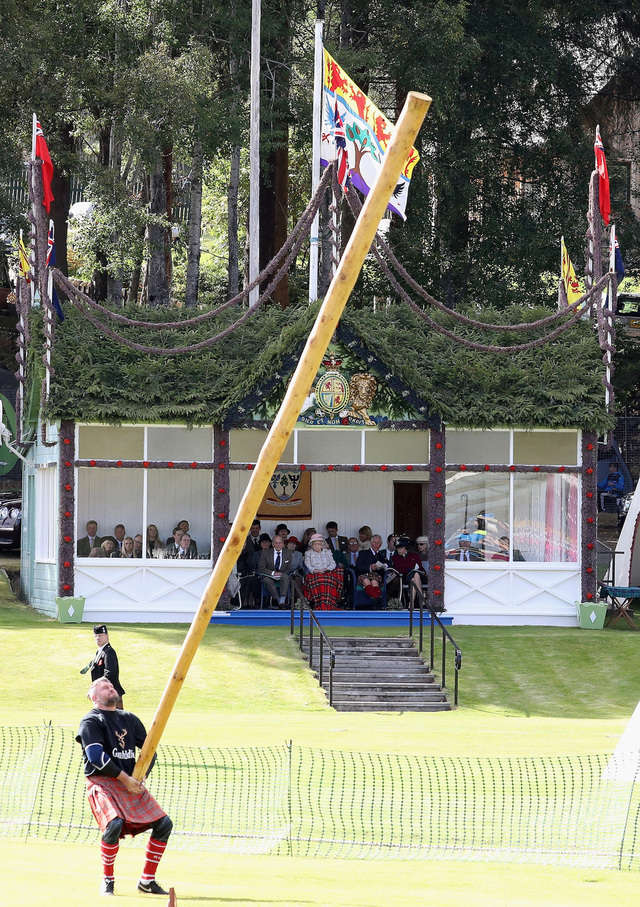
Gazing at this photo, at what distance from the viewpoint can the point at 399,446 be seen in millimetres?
23234

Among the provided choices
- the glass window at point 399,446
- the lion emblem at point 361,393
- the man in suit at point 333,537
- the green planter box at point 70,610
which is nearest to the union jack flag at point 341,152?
the lion emblem at point 361,393

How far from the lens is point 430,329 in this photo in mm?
23312

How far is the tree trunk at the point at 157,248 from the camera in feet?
108

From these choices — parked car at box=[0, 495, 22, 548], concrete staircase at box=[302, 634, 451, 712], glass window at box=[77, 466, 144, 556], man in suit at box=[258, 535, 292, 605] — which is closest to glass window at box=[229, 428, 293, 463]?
man in suit at box=[258, 535, 292, 605]

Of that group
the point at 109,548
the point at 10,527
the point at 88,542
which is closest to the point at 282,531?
the point at 109,548

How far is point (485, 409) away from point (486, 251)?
48.9ft

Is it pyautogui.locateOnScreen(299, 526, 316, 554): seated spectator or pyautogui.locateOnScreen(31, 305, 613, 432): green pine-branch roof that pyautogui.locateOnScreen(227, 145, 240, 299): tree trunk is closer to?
pyautogui.locateOnScreen(299, 526, 316, 554): seated spectator

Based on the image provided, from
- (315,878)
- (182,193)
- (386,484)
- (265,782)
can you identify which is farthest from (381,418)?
(182,193)

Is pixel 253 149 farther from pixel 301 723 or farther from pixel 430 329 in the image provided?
pixel 301 723

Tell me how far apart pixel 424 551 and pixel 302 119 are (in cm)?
1478

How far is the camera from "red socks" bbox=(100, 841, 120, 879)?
7945 mm

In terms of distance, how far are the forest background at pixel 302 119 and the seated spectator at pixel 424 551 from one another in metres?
7.74

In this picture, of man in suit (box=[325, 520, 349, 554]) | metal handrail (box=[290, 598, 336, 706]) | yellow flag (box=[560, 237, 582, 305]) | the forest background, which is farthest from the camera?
the forest background

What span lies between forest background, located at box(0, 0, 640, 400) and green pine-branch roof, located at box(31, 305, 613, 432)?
246 inches
